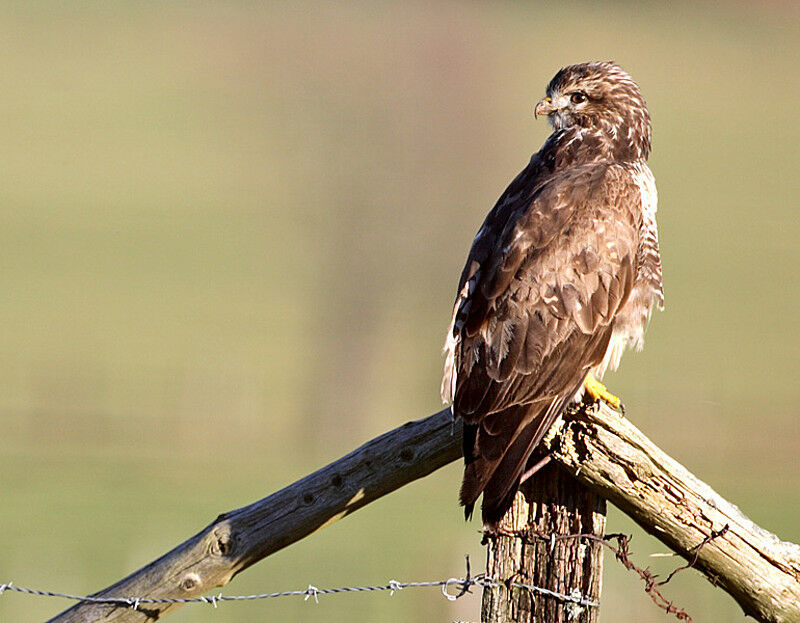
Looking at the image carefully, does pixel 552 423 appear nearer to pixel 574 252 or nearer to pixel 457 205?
pixel 574 252

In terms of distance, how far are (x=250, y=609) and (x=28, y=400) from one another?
14.2 metres

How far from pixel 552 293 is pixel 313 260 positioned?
41482 millimetres

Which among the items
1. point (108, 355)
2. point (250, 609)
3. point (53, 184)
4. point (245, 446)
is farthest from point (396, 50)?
point (250, 609)

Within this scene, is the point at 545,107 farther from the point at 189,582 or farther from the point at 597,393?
the point at 189,582

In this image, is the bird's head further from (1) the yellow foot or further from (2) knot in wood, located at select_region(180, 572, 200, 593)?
(2) knot in wood, located at select_region(180, 572, 200, 593)

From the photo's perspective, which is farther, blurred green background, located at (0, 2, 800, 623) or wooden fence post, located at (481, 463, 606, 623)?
blurred green background, located at (0, 2, 800, 623)

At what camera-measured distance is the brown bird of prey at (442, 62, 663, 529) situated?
485 centimetres

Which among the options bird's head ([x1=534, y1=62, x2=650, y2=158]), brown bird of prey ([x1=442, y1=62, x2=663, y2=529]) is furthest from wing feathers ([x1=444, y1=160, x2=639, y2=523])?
bird's head ([x1=534, y1=62, x2=650, y2=158])

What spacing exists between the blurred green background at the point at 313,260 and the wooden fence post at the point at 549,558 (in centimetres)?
460

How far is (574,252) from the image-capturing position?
209 inches

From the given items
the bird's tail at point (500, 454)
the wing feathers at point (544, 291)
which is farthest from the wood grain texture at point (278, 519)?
the wing feathers at point (544, 291)

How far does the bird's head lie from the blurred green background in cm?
355

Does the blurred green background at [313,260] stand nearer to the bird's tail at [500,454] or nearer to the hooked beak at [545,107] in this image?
the hooked beak at [545,107]

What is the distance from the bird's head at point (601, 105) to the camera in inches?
243
